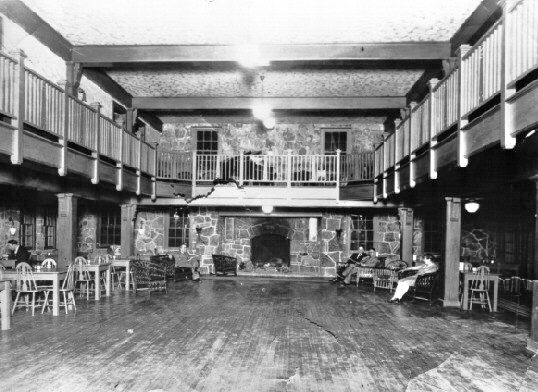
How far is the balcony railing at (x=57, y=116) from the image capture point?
646cm

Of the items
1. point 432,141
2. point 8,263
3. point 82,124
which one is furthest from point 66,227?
point 432,141

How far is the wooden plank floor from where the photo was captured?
508cm

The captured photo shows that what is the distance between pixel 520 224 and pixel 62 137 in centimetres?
1363

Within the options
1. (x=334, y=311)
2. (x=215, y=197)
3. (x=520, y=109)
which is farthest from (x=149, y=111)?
(x=520, y=109)

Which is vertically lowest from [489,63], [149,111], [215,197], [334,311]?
[334,311]

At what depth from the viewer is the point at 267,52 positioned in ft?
33.5

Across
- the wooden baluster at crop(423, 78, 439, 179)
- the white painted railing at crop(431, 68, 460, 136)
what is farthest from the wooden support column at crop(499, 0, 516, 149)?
the wooden baluster at crop(423, 78, 439, 179)

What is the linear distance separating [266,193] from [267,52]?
4830mm

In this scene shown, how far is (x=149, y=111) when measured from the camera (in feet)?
50.7

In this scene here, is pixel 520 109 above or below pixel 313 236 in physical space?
above

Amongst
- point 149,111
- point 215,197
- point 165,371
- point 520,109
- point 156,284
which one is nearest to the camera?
point 520,109

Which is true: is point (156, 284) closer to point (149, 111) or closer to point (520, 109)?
point (149, 111)

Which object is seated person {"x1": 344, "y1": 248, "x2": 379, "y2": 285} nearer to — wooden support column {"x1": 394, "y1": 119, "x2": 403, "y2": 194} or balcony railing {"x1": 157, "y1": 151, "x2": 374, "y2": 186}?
balcony railing {"x1": 157, "y1": 151, "x2": 374, "y2": 186}

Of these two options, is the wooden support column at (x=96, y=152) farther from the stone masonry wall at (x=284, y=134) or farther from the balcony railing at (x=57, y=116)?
the stone masonry wall at (x=284, y=134)
